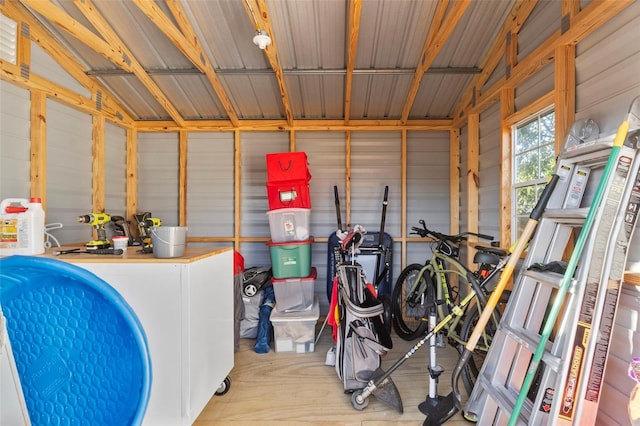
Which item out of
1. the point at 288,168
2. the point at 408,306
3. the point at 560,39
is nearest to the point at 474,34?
the point at 560,39

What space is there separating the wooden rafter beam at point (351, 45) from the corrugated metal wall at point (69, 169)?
2.83m

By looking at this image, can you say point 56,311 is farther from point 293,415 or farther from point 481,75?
point 481,75

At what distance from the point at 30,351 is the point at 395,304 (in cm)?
302

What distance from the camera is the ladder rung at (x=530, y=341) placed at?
4.25ft

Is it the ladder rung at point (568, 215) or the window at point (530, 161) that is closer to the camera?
the ladder rung at point (568, 215)

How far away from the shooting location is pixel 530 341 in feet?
4.77

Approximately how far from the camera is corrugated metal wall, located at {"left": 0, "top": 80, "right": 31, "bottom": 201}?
7.70ft

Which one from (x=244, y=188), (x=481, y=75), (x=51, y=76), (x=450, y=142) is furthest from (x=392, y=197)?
(x=51, y=76)

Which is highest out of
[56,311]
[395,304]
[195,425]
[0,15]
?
[0,15]

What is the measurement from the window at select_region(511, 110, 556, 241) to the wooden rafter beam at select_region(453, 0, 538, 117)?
694 millimetres

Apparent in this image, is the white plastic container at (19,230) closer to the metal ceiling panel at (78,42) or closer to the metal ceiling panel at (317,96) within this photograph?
the metal ceiling panel at (78,42)

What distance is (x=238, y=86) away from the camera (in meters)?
3.34

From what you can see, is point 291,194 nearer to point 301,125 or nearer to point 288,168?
point 288,168

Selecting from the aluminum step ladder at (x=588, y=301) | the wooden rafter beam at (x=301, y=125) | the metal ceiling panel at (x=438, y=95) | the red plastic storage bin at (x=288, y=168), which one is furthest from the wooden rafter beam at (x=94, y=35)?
the aluminum step ladder at (x=588, y=301)
